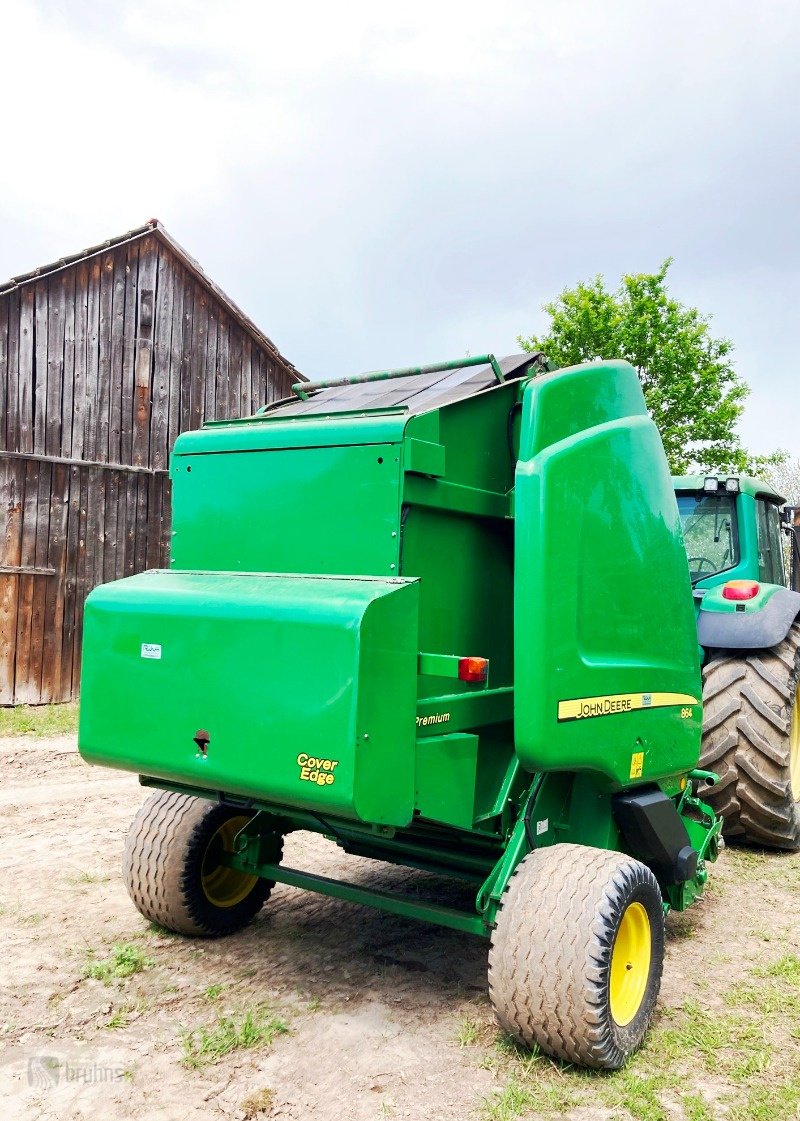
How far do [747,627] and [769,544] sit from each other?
1.10 m

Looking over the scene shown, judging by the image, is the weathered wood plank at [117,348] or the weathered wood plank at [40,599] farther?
A: the weathered wood plank at [117,348]

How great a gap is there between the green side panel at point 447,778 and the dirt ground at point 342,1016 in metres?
0.77

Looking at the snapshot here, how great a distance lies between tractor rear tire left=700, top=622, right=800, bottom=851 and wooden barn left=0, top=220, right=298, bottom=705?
7.63 metres

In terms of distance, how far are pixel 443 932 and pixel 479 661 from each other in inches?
71.2

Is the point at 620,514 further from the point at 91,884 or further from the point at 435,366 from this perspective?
the point at 91,884

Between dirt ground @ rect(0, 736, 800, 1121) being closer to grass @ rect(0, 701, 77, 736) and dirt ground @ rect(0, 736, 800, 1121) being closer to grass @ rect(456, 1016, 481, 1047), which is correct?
grass @ rect(456, 1016, 481, 1047)

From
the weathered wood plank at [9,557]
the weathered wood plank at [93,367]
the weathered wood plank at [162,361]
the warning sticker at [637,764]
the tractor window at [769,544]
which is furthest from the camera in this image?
the weathered wood plank at [162,361]

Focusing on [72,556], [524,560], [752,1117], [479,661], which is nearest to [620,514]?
[524,560]

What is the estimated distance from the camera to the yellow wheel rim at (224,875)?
4.16 metres

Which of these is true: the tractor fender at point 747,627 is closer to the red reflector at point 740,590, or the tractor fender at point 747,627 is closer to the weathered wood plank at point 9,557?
the red reflector at point 740,590

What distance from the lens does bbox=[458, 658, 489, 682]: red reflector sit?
10.3ft

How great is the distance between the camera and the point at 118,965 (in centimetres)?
382

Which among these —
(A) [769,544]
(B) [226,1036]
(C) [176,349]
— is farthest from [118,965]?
(C) [176,349]

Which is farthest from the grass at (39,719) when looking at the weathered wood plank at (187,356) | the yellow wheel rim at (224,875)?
the yellow wheel rim at (224,875)
